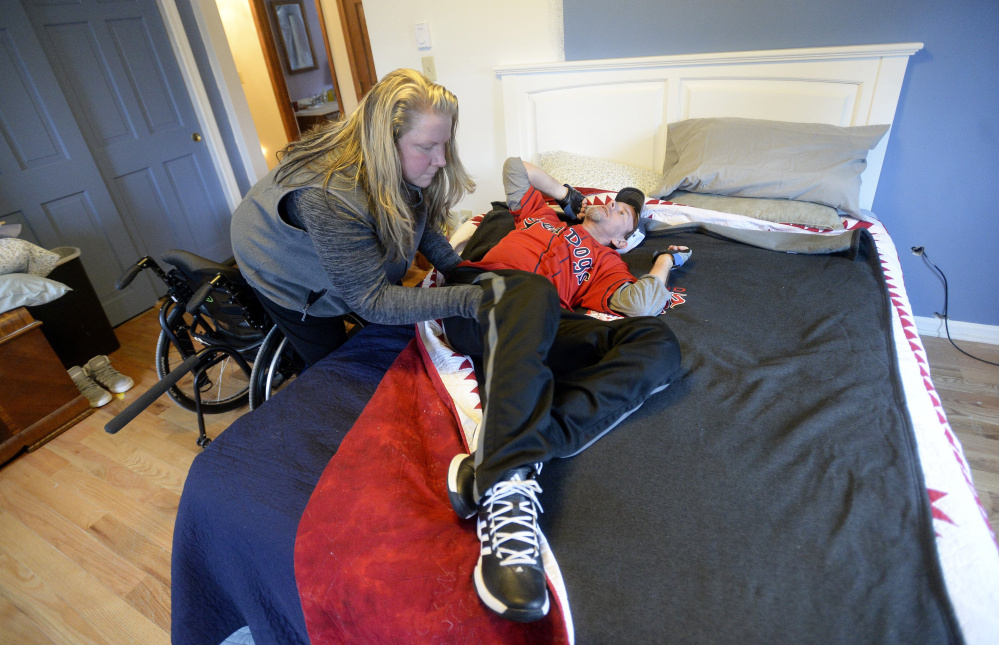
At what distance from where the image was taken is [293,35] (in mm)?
4477

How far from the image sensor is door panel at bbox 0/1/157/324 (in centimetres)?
228

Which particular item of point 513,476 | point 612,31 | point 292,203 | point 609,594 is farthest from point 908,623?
point 612,31

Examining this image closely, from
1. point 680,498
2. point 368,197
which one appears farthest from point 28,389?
point 680,498

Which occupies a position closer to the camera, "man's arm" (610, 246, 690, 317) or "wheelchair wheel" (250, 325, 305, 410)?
"man's arm" (610, 246, 690, 317)

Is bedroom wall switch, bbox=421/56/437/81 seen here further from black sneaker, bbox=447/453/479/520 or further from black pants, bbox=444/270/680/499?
black sneaker, bbox=447/453/479/520

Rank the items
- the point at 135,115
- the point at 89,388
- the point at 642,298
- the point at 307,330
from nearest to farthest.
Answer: the point at 642,298, the point at 307,330, the point at 89,388, the point at 135,115

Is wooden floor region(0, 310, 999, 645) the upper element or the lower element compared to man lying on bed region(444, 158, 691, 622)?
lower

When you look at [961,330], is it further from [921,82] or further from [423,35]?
[423,35]

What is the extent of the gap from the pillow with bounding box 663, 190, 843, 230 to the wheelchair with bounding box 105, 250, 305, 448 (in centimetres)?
156

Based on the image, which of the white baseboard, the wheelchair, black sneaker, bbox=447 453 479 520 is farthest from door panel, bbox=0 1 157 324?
the white baseboard

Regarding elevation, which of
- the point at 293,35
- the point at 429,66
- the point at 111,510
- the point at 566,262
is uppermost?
the point at 293,35

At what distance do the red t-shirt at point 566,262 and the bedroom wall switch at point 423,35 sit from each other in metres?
1.35

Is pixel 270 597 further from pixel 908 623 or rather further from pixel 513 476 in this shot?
pixel 908 623

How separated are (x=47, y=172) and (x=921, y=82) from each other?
12.1 feet
